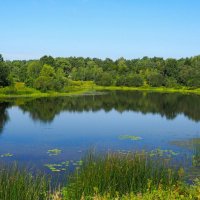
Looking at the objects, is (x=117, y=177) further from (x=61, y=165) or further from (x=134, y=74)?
(x=134, y=74)

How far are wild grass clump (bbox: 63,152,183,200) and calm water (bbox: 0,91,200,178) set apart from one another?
7.07 meters

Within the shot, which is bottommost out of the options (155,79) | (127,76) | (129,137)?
(129,137)

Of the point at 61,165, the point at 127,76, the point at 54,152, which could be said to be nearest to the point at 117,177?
the point at 61,165

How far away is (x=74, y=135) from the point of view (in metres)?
31.2

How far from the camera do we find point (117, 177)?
1252 cm

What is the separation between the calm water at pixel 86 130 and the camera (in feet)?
80.9

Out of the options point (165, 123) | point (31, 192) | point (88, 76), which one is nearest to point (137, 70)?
point (88, 76)

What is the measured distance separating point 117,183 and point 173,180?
1.99m

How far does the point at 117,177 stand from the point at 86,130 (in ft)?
71.2

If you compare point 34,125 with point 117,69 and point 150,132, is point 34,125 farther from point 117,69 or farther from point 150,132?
point 117,69

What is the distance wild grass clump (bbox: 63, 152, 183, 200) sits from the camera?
39.4ft

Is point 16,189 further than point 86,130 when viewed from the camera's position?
No

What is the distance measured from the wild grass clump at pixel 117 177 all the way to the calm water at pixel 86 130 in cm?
707

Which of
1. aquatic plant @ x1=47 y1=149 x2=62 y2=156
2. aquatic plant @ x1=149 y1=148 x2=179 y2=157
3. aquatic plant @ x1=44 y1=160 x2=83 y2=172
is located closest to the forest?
aquatic plant @ x1=47 y1=149 x2=62 y2=156
